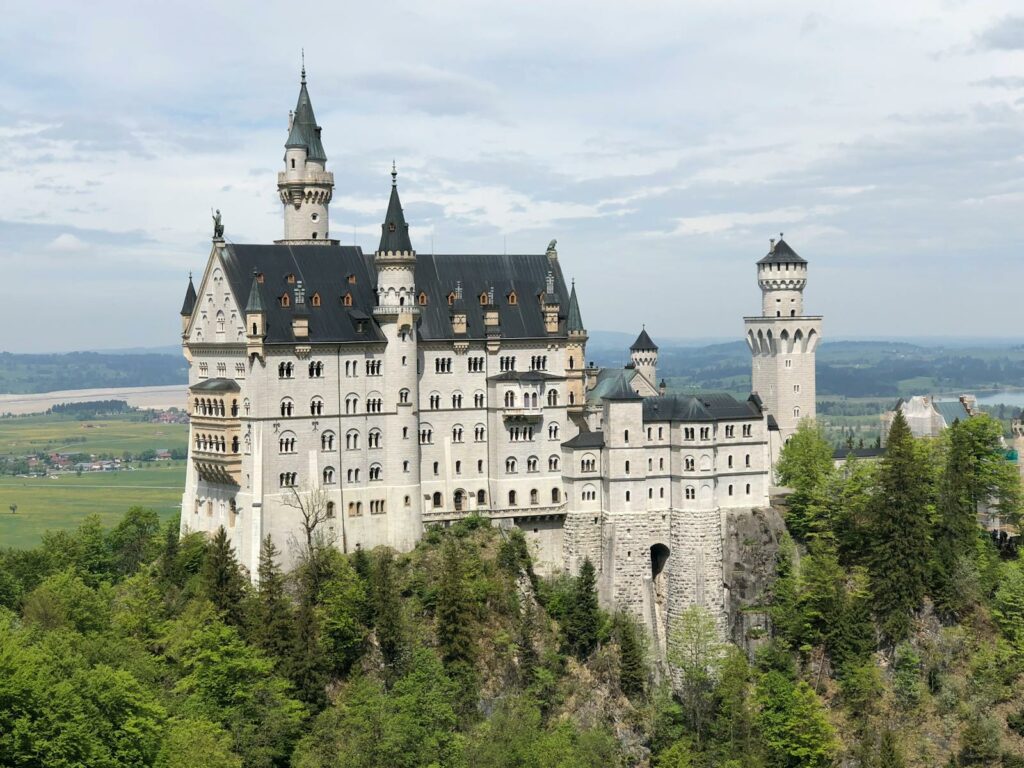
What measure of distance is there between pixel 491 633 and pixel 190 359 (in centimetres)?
2789

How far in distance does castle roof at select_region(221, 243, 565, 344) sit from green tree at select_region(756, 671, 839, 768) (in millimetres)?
30903

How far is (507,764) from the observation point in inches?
3588

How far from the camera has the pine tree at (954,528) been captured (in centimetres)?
10930

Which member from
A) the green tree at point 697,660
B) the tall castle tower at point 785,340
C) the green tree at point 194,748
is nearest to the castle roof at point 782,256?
the tall castle tower at point 785,340

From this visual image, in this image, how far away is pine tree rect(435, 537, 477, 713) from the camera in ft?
322

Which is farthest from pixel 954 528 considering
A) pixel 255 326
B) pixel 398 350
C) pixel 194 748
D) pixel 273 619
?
pixel 194 748

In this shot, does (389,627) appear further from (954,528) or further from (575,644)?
(954,528)

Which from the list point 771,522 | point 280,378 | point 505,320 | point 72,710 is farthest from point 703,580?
point 72,710

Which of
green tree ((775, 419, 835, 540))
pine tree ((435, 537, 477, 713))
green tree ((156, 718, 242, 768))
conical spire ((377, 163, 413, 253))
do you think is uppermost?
conical spire ((377, 163, 413, 253))

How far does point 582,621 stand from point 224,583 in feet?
80.2

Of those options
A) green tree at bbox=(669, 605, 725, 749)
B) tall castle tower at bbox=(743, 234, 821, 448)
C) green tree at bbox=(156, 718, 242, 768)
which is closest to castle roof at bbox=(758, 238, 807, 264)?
tall castle tower at bbox=(743, 234, 821, 448)

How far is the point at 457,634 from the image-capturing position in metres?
99.0

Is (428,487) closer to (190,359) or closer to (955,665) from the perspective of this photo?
(190,359)

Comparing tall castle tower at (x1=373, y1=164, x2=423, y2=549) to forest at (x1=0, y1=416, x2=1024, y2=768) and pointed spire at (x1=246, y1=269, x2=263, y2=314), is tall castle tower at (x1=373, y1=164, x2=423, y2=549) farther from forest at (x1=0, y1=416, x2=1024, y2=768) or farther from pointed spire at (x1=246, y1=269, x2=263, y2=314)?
pointed spire at (x1=246, y1=269, x2=263, y2=314)
